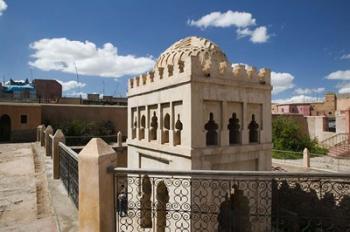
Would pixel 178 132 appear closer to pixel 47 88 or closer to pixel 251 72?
pixel 251 72

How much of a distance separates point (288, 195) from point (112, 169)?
8020 millimetres

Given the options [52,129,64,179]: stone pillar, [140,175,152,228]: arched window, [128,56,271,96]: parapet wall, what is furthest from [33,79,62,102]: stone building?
[140,175,152,228]: arched window

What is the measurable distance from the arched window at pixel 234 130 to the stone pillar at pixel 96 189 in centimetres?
557

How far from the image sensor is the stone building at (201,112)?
752cm

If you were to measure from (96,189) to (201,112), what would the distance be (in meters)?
4.34

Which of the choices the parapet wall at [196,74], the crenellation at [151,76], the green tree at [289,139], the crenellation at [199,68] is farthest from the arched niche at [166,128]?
the green tree at [289,139]

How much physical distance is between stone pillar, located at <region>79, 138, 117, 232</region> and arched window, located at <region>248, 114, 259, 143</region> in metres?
6.36

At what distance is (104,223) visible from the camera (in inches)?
149

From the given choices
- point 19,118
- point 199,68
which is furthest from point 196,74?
point 19,118

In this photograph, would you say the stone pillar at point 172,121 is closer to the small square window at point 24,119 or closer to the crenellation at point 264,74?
the crenellation at point 264,74

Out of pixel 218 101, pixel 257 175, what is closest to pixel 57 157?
pixel 218 101

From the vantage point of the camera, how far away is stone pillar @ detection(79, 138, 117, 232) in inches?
146

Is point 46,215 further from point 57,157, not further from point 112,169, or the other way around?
point 57,157

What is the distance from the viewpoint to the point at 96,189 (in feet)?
12.2
